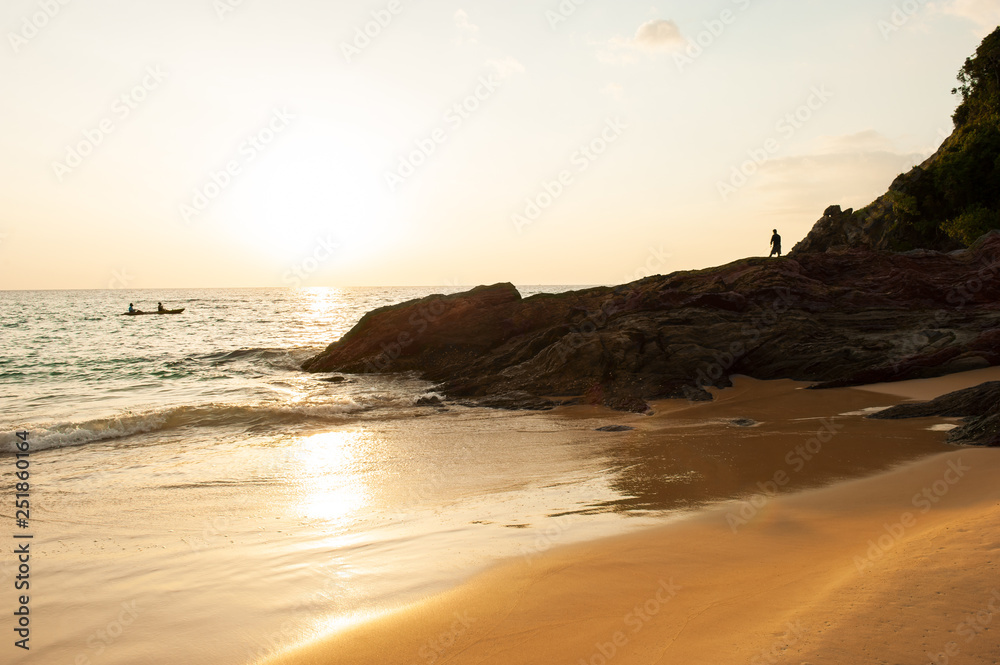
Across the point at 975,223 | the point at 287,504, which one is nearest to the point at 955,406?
the point at 287,504

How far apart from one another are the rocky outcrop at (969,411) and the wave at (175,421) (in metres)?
10.6

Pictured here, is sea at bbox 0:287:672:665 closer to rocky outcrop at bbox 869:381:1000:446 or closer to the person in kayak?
rocky outcrop at bbox 869:381:1000:446

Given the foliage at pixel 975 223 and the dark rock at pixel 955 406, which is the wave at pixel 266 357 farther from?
the foliage at pixel 975 223

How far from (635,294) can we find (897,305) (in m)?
6.78

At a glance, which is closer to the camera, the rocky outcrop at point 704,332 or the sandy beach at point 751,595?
the sandy beach at point 751,595

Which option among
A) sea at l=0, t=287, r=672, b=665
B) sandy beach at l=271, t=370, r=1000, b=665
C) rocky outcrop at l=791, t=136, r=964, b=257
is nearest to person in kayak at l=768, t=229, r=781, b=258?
rocky outcrop at l=791, t=136, r=964, b=257

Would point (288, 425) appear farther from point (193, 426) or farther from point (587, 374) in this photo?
point (587, 374)

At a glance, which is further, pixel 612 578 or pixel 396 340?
pixel 396 340

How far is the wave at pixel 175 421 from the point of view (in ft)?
39.8

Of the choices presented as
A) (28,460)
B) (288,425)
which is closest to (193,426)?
(288,425)

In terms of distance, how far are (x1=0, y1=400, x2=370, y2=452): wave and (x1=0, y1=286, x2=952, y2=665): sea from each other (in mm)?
60

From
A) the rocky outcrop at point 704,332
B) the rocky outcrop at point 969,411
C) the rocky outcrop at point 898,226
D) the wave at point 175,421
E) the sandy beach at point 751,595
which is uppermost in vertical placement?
the rocky outcrop at point 898,226

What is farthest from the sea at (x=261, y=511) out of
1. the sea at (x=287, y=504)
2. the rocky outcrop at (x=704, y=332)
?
the rocky outcrop at (x=704, y=332)

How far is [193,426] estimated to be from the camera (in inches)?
521
